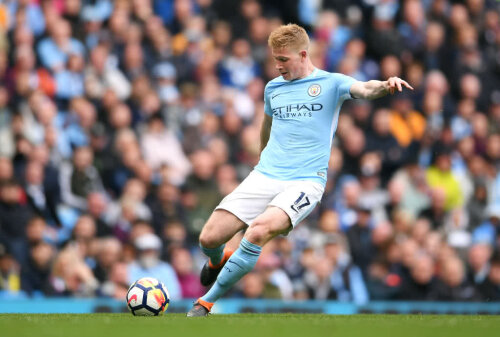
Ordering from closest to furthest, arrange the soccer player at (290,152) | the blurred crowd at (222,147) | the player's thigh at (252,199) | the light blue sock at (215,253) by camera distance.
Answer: the soccer player at (290,152), the player's thigh at (252,199), the light blue sock at (215,253), the blurred crowd at (222,147)

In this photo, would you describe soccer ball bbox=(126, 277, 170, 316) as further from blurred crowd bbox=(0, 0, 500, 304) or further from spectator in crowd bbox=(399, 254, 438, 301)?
spectator in crowd bbox=(399, 254, 438, 301)

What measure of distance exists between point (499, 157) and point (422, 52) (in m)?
2.35

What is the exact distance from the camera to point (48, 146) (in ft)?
42.0

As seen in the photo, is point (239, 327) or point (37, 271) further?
point (37, 271)

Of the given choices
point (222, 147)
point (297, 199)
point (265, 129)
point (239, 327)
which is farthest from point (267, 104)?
point (222, 147)

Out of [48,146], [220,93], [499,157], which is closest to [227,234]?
[48,146]

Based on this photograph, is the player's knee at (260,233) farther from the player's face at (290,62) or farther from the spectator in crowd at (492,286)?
the spectator in crowd at (492,286)

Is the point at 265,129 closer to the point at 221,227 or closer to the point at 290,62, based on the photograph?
the point at 290,62

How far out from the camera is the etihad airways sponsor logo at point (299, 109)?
8.62m

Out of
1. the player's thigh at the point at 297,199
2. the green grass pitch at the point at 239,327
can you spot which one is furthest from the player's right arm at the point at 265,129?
the green grass pitch at the point at 239,327

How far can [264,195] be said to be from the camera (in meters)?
8.72

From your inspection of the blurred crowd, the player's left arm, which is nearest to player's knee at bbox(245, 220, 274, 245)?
the player's left arm

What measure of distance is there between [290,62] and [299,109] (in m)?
0.44

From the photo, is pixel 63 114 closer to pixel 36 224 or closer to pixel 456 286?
pixel 36 224
